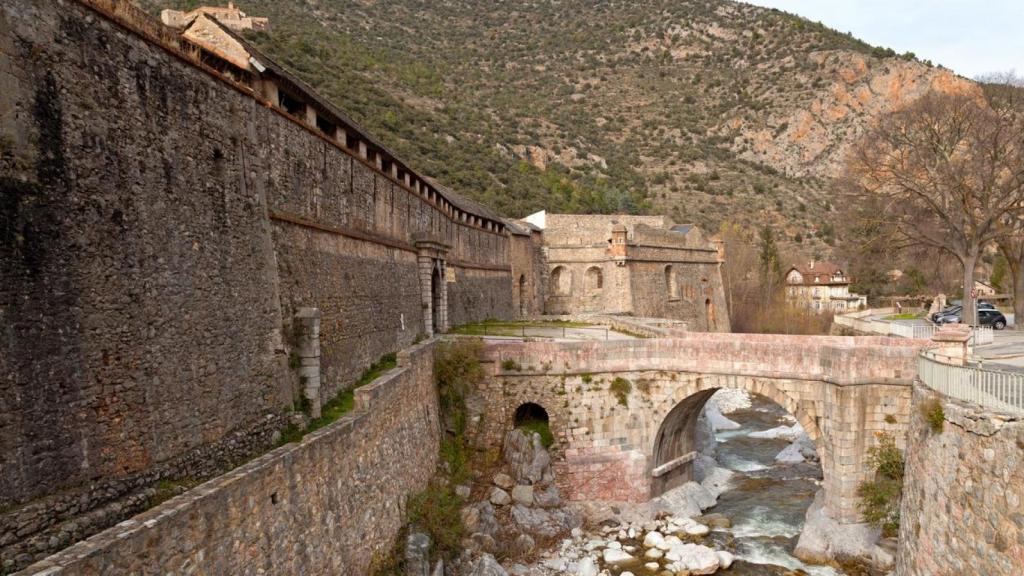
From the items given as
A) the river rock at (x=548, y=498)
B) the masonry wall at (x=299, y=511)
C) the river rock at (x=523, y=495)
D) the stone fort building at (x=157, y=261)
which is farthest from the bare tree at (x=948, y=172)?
the masonry wall at (x=299, y=511)

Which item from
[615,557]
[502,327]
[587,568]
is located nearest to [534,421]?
[615,557]

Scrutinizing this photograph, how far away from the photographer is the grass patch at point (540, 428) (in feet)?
64.7

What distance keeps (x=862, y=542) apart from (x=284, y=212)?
16035 mm

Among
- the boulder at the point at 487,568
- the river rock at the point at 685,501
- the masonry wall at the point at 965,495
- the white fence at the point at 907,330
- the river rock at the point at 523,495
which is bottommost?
the river rock at the point at 685,501

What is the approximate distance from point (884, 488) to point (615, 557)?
7.16 m

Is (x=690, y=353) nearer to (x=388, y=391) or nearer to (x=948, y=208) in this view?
(x=388, y=391)

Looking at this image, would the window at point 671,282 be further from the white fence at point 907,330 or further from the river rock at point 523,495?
the river rock at point 523,495

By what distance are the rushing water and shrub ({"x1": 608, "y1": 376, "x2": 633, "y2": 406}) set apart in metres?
4.49

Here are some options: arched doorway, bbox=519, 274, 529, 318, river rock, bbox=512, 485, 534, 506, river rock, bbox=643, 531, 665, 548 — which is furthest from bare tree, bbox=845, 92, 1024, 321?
arched doorway, bbox=519, 274, 529, 318

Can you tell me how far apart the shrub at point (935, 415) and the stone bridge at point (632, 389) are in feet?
21.3

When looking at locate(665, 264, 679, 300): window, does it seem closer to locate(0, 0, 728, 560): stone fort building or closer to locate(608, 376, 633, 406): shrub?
locate(608, 376, 633, 406): shrub

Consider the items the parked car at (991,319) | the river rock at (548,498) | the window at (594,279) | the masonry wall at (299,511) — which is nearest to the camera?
the masonry wall at (299,511)

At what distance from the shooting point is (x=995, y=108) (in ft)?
75.3

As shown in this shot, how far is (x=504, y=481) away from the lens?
18.4 metres
